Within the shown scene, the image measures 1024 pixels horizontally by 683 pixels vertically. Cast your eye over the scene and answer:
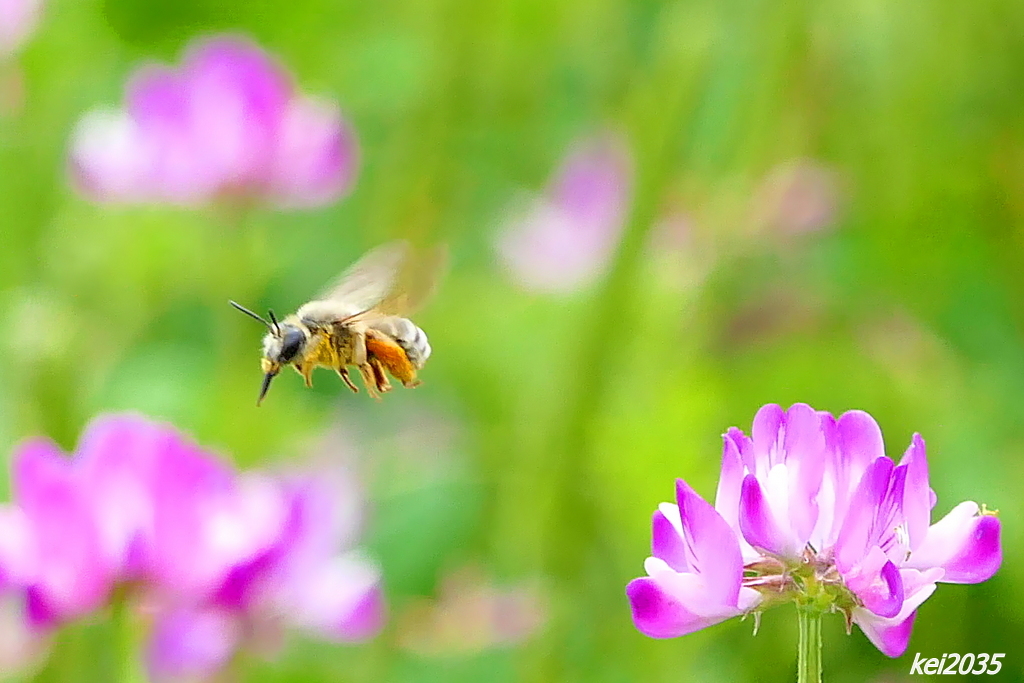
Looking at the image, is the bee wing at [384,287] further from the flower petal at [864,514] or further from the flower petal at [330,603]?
the flower petal at [864,514]

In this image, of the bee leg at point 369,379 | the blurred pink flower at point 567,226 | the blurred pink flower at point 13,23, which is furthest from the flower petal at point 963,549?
the blurred pink flower at point 13,23

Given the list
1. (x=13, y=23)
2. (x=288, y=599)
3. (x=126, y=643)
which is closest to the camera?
(x=126, y=643)

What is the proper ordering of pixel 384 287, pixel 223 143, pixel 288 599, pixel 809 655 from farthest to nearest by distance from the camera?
pixel 223 143 < pixel 288 599 < pixel 384 287 < pixel 809 655

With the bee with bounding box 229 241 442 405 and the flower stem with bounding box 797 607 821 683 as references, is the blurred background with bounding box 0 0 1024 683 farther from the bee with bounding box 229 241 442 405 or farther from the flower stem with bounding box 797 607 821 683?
the flower stem with bounding box 797 607 821 683

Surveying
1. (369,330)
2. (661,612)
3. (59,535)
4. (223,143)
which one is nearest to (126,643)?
(59,535)

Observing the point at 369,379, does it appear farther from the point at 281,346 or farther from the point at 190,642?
the point at 190,642

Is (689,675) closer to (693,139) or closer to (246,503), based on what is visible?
(246,503)
